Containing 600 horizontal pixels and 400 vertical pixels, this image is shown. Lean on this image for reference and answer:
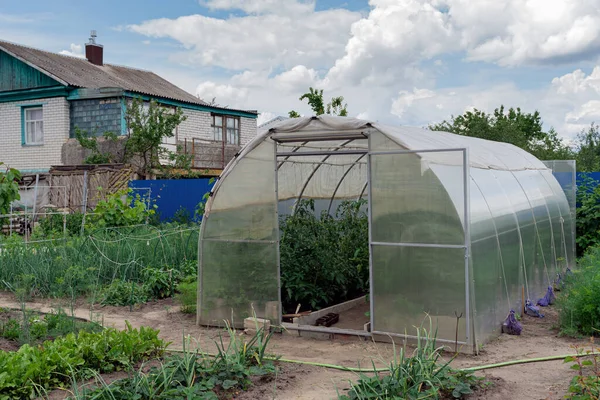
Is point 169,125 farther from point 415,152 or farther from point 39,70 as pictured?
point 415,152

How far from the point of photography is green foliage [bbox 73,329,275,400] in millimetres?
4680

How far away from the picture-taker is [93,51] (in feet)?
82.5

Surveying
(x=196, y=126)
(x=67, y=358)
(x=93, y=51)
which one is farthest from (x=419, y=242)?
(x=93, y=51)

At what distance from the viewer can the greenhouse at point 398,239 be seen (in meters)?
6.75

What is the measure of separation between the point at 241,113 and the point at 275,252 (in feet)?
59.5

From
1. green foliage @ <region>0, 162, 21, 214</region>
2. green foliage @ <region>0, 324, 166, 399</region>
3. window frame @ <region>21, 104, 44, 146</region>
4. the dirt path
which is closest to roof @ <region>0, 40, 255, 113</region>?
window frame @ <region>21, 104, 44, 146</region>

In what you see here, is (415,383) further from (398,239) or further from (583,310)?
(583,310)

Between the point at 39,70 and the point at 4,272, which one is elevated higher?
the point at 39,70

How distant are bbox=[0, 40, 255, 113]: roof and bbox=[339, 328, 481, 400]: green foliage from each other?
56.6 feet

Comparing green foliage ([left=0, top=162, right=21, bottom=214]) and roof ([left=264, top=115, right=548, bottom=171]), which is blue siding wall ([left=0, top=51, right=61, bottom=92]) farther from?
roof ([left=264, top=115, right=548, bottom=171])

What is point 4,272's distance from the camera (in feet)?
33.0

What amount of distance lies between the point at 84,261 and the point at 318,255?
404 centimetres

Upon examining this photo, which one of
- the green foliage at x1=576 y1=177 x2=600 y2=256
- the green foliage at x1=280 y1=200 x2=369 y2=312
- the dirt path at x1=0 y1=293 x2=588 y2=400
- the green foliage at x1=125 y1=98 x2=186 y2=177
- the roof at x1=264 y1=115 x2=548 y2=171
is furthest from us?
the green foliage at x1=125 y1=98 x2=186 y2=177

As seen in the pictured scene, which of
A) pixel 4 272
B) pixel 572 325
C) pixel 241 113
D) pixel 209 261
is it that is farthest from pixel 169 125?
pixel 572 325
